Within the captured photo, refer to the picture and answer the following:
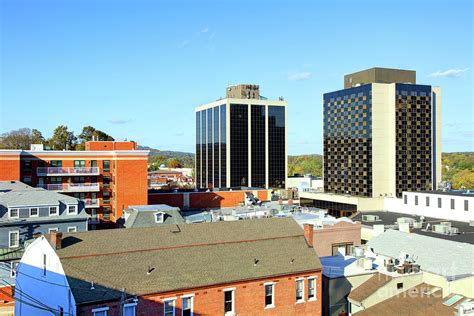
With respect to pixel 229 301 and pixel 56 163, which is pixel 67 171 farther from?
pixel 229 301

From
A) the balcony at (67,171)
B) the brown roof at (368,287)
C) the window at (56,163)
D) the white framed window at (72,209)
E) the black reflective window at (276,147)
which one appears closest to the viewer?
the brown roof at (368,287)

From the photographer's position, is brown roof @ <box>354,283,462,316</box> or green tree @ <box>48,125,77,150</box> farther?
green tree @ <box>48,125,77,150</box>

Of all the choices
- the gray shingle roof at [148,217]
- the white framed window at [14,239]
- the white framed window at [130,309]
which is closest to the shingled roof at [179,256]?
the white framed window at [130,309]

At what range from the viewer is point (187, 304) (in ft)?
92.8

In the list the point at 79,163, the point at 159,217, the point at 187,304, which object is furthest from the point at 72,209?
the point at 187,304

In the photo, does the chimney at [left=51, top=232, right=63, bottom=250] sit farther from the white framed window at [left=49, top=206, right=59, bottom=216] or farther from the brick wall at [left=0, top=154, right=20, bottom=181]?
the brick wall at [left=0, top=154, right=20, bottom=181]

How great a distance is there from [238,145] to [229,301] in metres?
103

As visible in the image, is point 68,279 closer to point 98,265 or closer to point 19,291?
point 98,265

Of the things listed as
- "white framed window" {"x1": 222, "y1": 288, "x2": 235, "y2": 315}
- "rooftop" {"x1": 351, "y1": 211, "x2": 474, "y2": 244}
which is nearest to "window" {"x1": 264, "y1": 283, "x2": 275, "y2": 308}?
"white framed window" {"x1": 222, "y1": 288, "x2": 235, "y2": 315}

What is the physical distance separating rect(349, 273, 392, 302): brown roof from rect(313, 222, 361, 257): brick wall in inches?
436

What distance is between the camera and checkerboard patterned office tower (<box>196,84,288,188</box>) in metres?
131

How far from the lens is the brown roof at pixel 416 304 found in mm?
29453

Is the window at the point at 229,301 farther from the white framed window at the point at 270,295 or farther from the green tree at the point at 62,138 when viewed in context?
the green tree at the point at 62,138

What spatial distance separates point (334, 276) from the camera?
34.0 meters
